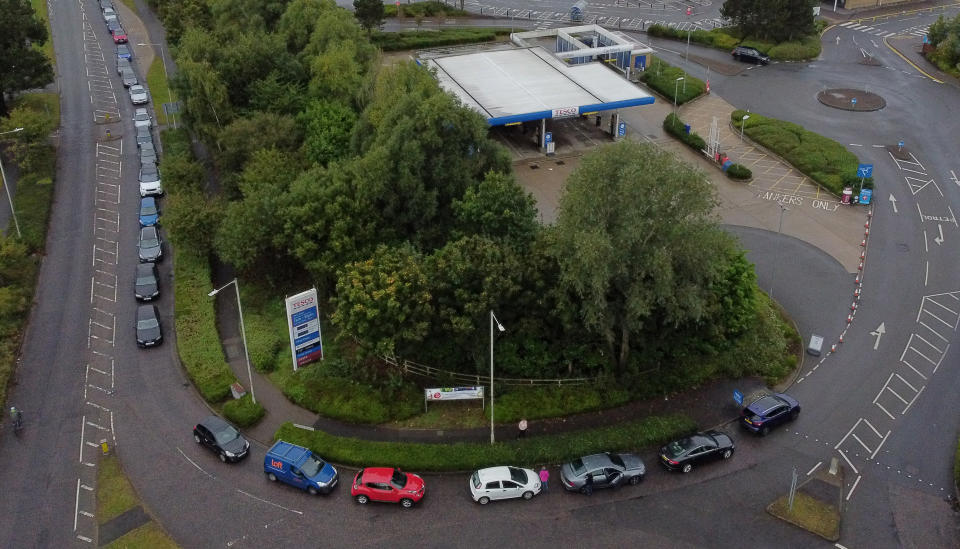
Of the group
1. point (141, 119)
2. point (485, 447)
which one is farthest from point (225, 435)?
point (141, 119)

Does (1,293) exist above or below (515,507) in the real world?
above

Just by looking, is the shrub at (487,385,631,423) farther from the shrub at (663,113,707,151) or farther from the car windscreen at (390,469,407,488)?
the shrub at (663,113,707,151)

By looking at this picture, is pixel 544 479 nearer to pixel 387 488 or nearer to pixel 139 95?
pixel 387 488

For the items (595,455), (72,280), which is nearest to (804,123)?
(595,455)

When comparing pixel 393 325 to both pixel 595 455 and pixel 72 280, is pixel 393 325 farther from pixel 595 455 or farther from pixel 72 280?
pixel 72 280

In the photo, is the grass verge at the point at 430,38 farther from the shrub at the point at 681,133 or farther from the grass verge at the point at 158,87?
the shrub at the point at 681,133

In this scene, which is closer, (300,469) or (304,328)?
(300,469)
